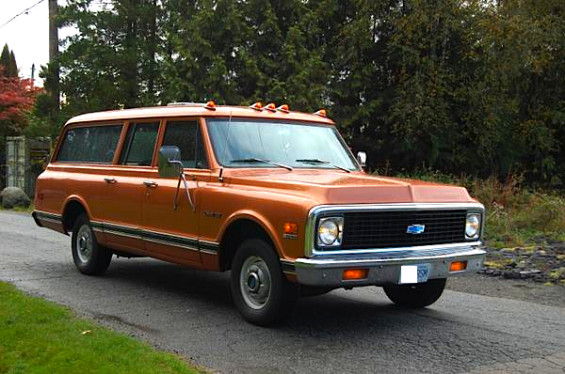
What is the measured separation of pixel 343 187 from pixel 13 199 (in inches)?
734

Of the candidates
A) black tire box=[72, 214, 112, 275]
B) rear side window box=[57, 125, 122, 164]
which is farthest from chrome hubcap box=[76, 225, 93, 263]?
rear side window box=[57, 125, 122, 164]

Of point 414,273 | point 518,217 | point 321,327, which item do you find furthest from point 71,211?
point 518,217

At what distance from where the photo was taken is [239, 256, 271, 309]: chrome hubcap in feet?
19.4

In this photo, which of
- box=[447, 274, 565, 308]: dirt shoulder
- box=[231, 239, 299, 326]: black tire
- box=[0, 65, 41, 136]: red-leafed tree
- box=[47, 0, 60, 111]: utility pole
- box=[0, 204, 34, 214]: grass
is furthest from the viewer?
box=[0, 65, 41, 136]: red-leafed tree

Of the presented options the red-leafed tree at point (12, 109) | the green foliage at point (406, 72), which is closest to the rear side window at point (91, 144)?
the green foliage at point (406, 72)

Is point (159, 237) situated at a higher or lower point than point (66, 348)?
higher

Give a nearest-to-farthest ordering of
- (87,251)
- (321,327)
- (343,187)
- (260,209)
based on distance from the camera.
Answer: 1. (343,187)
2. (260,209)
3. (321,327)
4. (87,251)

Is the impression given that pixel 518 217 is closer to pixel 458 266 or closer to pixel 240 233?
pixel 458 266

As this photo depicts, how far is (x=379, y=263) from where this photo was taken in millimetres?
5480

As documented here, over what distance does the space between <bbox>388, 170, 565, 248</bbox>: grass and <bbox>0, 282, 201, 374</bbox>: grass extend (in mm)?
7602

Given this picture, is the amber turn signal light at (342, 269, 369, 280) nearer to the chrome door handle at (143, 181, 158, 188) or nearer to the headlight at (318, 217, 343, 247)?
the headlight at (318, 217, 343, 247)

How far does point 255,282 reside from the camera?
235 inches

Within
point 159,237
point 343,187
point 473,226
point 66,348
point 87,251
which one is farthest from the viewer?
point 87,251

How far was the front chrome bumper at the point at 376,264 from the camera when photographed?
5.28 meters
